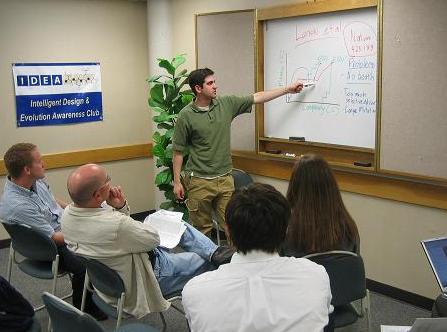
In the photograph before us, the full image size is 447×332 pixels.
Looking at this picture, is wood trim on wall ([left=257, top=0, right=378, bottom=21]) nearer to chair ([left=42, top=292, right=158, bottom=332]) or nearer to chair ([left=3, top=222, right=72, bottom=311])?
chair ([left=3, top=222, right=72, bottom=311])

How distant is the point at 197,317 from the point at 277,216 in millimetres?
366

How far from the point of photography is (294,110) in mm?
4059

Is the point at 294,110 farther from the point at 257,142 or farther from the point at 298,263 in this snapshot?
the point at 298,263

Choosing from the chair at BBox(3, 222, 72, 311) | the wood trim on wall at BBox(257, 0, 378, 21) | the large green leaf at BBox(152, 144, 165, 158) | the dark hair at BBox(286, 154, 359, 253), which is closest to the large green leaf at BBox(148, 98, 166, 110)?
the large green leaf at BBox(152, 144, 165, 158)

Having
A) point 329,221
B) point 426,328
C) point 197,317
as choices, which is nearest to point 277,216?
point 197,317

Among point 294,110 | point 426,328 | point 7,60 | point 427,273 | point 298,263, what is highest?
point 7,60

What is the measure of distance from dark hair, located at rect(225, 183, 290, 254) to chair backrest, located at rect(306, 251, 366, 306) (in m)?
0.70

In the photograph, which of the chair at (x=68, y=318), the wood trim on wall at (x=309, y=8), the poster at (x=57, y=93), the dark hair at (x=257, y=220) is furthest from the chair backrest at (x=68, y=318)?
the poster at (x=57, y=93)

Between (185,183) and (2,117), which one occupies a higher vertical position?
(2,117)

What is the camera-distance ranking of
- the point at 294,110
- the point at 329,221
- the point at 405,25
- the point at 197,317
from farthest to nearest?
the point at 294,110 < the point at 405,25 < the point at 329,221 < the point at 197,317

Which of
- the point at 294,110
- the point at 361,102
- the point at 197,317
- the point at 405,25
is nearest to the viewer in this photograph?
the point at 197,317

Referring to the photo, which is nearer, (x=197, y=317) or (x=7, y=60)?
(x=197, y=317)

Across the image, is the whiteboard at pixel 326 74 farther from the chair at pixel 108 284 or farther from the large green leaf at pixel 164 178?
the chair at pixel 108 284

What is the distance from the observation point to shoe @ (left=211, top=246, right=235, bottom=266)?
2.77m
